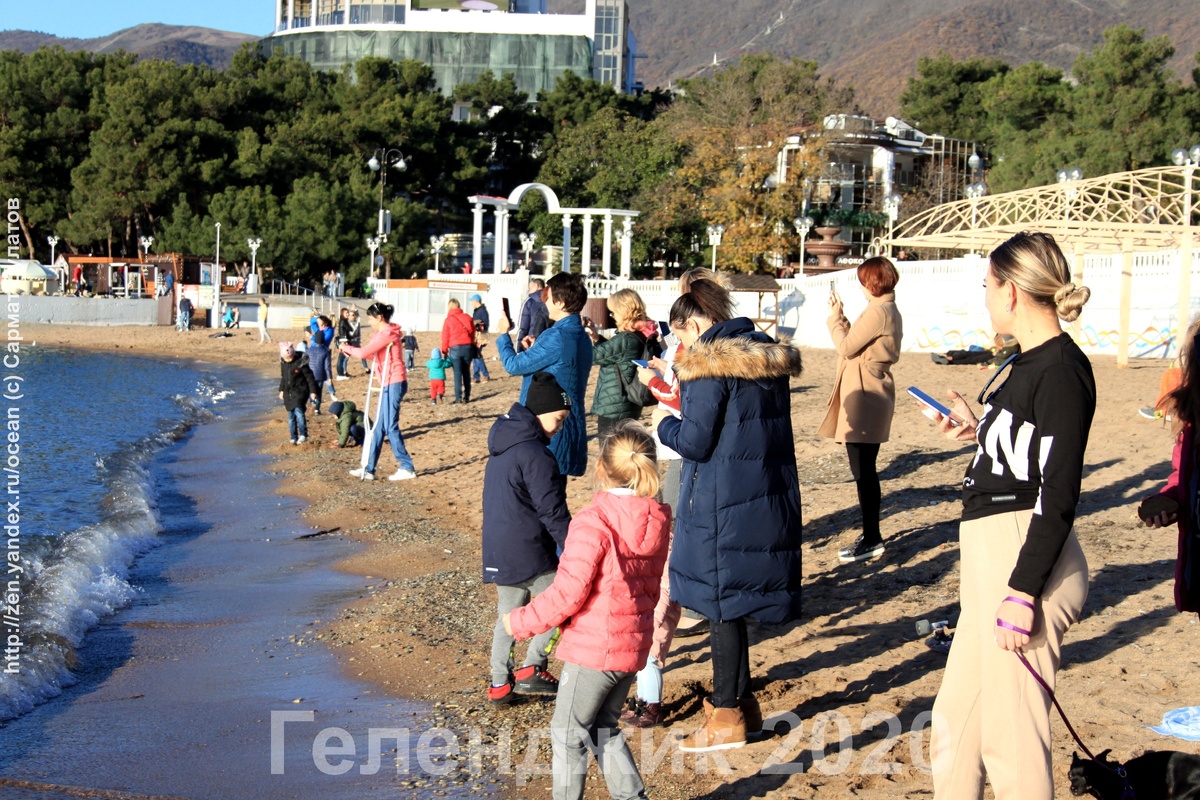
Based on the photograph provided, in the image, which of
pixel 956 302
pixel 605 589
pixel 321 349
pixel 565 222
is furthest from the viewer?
pixel 565 222

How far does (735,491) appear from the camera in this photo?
179 inches

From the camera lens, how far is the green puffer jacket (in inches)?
277

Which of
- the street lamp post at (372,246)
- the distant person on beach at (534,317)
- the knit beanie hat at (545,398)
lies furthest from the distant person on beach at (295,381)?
the street lamp post at (372,246)

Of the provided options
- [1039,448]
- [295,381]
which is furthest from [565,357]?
[295,381]

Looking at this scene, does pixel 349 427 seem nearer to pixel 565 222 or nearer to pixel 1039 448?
pixel 1039 448

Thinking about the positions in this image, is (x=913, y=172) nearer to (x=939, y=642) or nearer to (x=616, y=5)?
(x=616, y=5)

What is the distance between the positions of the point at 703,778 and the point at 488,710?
1218 mm

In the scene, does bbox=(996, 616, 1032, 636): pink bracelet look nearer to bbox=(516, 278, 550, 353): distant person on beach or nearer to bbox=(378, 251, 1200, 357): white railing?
bbox=(516, 278, 550, 353): distant person on beach

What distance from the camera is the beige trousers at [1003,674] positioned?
3414 mm

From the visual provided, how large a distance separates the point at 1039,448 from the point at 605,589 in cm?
150

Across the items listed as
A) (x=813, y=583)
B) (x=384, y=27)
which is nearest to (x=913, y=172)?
(x=384, y=27)

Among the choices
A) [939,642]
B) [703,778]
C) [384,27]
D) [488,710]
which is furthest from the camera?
[384,27]

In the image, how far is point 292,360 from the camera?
50.8 ft

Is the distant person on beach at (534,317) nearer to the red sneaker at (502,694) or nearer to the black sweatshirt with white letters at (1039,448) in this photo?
the red sneaker at (502,694)
